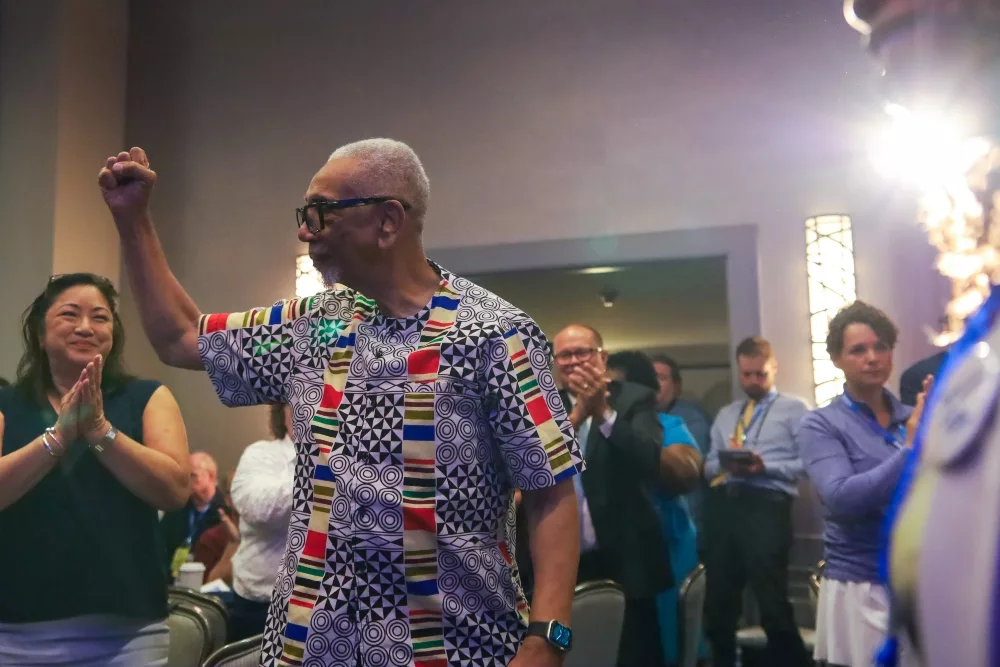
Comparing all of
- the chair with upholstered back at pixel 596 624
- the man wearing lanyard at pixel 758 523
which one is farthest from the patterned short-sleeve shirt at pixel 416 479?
the man wearing lanyard at pixel 758 523

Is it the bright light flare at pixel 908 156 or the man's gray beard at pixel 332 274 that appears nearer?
the man's gray beard at pixel 332 274

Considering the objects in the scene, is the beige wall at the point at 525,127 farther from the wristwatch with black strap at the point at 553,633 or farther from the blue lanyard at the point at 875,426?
the wristwatch with black strap at the point at 553,633

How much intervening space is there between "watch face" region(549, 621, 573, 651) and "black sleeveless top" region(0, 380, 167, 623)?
995mm

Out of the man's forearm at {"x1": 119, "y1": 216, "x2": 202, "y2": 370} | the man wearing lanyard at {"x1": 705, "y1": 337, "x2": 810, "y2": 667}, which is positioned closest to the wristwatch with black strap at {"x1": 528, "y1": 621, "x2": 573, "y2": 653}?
the man's forearm at {"x1": 119, "y1": 216, "x2": 202, "y2": 370}

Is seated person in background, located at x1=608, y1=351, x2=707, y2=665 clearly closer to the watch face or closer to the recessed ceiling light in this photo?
the recessed ceiling light

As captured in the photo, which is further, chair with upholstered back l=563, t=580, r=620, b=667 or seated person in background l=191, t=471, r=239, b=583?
seated person in background l=191, t=471, r=239, b=583

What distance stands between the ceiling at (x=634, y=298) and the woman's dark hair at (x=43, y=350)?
2.57 meters

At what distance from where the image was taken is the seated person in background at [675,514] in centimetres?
279

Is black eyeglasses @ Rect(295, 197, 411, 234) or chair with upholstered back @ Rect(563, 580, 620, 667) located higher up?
black eyeglasses @ Rect(295, 197, 411, 234)

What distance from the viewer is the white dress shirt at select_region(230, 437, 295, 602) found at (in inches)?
102

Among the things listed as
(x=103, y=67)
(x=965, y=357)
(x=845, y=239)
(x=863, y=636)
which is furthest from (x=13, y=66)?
(x=965, y=357)

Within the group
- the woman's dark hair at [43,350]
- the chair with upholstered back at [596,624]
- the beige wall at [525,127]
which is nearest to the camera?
the woman's dark hair at [43,350]

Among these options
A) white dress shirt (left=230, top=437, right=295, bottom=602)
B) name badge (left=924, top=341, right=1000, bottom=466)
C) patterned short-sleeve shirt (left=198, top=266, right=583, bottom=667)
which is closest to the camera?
name badge (left=924, top=341, right=1000, bottom=466)

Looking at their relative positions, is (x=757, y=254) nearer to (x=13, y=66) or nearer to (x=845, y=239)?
(x=845, y=239)
